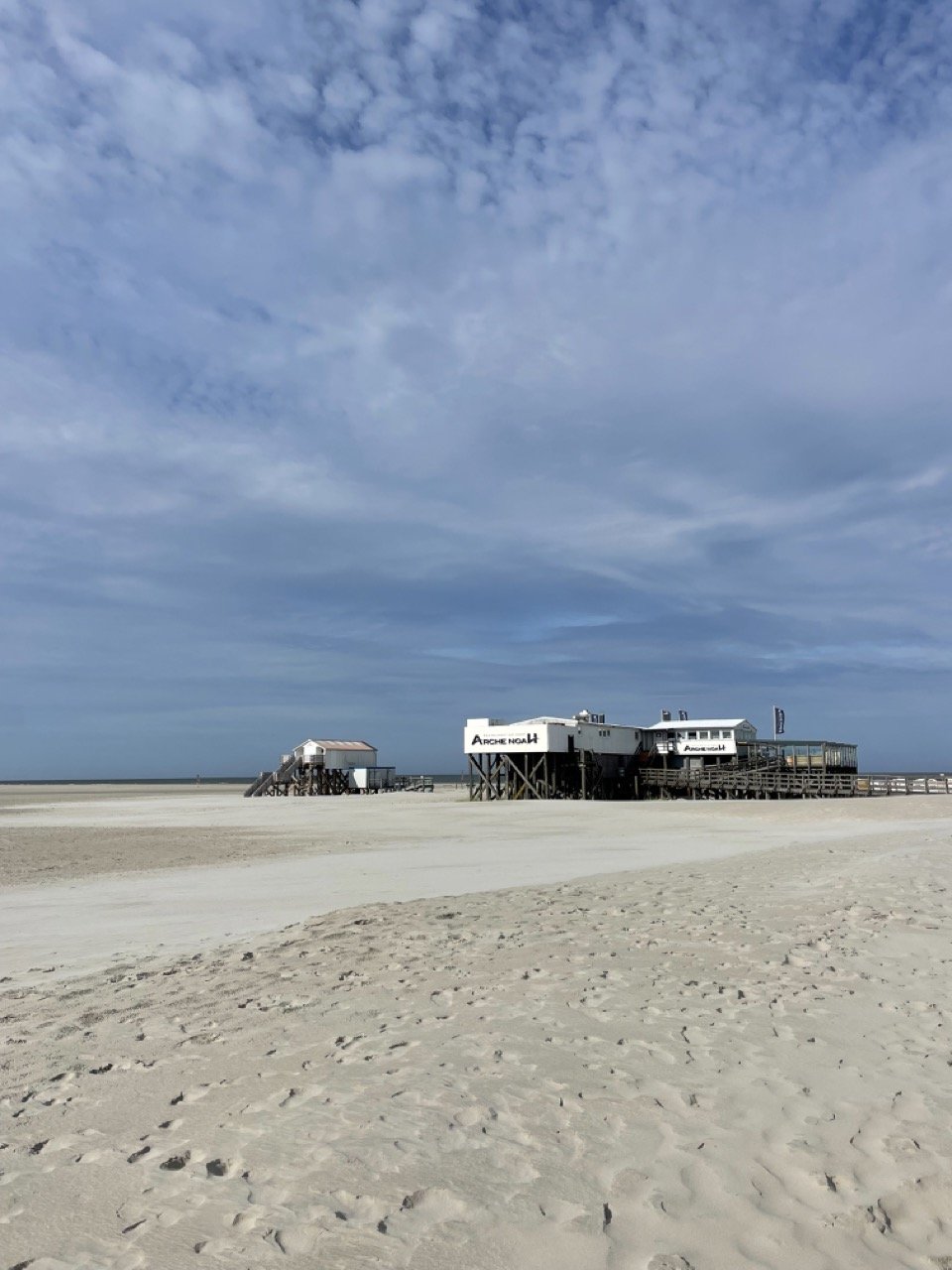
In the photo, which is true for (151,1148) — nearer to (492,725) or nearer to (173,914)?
(173,914)

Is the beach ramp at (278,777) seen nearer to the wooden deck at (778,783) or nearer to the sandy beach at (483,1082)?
the wooden deck at (778,783)

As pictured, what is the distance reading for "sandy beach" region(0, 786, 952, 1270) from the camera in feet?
12.0

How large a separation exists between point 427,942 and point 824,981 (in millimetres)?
3772

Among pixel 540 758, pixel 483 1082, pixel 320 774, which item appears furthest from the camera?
pixel 320 774

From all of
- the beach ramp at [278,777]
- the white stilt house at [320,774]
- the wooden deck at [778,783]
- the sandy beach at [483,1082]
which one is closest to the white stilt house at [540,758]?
the wooden deck at [778,783]

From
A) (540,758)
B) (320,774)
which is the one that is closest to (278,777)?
(320,774)

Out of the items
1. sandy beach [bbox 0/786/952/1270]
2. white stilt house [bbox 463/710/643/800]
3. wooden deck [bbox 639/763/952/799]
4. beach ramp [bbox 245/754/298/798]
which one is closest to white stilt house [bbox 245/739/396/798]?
beach ramp [bbox 245/754/298/798]

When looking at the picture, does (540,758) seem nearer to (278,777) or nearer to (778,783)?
(778,783)

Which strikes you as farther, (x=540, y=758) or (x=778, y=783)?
(x=540, y=758)

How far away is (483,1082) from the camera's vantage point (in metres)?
5.12

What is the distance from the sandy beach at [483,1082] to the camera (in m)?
3.66

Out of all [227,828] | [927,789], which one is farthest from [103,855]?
[927,789]

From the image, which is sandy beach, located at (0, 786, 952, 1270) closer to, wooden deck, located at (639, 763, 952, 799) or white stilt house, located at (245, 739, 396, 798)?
wooden deck, located at (639, 763, 952, 799)

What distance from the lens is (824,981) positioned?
719 cm
